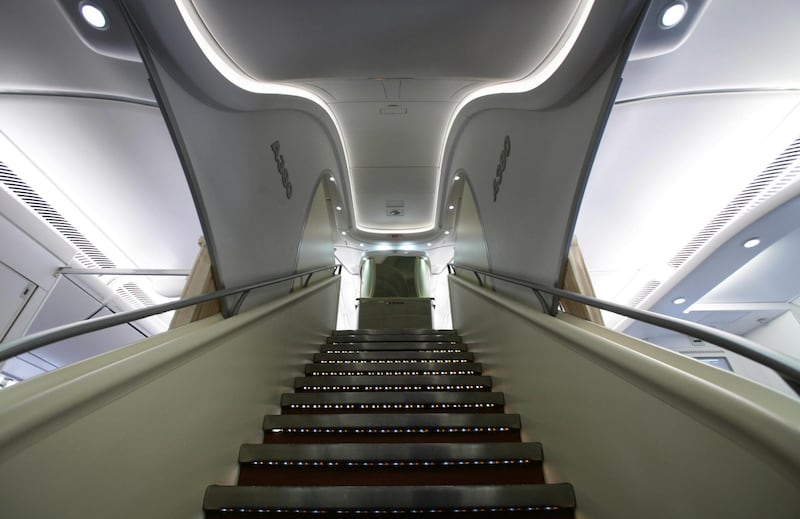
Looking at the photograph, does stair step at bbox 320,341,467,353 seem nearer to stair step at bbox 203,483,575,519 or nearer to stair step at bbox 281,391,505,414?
stair step at bbox 281,391,505,414

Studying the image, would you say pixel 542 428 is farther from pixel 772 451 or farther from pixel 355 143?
pixel 355 143

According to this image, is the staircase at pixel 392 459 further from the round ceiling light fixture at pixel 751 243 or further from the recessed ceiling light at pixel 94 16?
the round ceiling light fixture at pixel 751 243

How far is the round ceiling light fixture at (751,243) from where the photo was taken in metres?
3.60

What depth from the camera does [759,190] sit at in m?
3.12

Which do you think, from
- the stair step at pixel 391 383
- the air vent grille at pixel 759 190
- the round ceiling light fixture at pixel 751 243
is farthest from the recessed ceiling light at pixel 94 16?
the round ceiling light fixture at pixel 751 243

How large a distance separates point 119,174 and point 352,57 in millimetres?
3105

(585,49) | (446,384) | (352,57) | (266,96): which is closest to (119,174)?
(266,96)

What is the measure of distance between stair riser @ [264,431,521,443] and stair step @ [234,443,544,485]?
28 cm

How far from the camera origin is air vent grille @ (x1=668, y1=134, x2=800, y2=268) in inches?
110

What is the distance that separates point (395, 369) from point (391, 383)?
0.88 ft

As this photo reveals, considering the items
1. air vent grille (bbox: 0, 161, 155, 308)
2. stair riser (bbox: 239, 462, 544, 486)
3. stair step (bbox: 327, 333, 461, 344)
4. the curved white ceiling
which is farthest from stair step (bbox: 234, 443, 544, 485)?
air vent grille (bbox: 0, 161, 155, 308)

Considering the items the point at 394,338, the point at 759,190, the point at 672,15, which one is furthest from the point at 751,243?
the point at 394,338

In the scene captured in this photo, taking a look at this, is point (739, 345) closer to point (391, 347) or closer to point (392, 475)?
point (392, 475)

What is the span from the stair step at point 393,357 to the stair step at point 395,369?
0.13 metres
